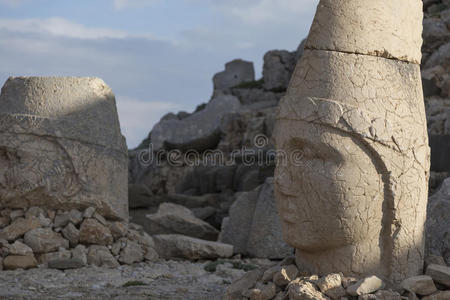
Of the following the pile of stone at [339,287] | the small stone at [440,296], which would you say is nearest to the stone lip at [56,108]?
the pile of stone at [339,287]

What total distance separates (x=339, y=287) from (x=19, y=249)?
4814 millimetres

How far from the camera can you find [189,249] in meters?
9.07

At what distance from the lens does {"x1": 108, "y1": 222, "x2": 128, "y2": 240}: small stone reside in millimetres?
8648

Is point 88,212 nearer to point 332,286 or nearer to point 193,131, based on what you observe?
point 332,286

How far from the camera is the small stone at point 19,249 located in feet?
26.1

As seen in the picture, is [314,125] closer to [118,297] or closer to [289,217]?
[289,217]

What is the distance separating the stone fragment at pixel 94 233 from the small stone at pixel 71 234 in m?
0.06

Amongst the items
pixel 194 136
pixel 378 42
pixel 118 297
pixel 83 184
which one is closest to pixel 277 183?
pixel 378 42

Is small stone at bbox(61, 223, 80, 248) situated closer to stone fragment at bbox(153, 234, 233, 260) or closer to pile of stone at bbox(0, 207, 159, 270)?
pile of stone at bbox(0, 207, 159, 270)

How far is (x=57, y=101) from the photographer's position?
8.30m

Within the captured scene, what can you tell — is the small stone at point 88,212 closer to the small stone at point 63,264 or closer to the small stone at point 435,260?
the small stone at point 63,264

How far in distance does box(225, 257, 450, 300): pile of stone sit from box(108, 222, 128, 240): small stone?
381cm

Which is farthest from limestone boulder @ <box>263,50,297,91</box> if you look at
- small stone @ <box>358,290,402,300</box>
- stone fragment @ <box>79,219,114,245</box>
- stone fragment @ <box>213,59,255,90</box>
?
small stone @ <box>358,290,402,300</box>

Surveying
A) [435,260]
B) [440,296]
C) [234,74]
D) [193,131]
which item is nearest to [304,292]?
[440,296]
